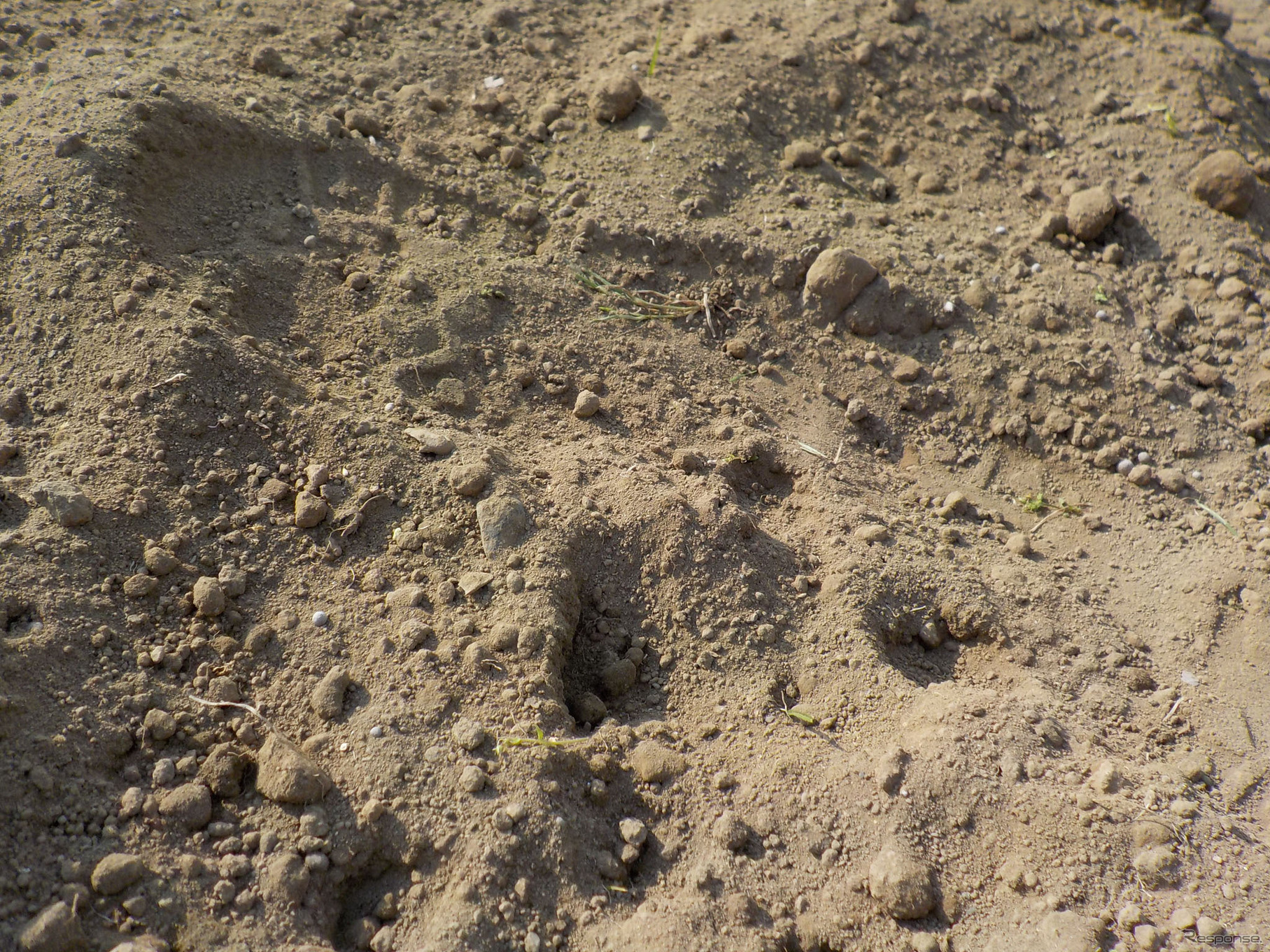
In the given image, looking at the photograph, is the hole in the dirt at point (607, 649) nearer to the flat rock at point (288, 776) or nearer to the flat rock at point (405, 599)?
the flat rock at point (405, 599)

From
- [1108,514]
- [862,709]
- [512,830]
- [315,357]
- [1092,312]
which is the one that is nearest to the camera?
[512,830]

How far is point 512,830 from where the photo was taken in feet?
7.32

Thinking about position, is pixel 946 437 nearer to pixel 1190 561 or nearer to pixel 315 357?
pixel 1190 561

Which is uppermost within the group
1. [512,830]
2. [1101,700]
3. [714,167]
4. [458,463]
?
[714,167]

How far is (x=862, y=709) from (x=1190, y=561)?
4.55 ft

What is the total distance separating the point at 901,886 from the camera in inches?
87.7

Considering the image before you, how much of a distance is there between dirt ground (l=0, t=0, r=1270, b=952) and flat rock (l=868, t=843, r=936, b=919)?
0.01 meters

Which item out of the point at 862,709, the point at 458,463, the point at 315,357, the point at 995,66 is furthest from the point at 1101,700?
the point at 995,66

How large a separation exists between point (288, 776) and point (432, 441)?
3.31ft

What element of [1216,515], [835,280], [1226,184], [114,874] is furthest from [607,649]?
[1226,184]

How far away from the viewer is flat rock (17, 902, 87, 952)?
6.38ft

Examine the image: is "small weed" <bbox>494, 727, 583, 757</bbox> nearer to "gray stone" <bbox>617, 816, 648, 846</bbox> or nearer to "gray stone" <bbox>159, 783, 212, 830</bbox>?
"gray stone" <bbox>617, 816, 648, 846</bbox>

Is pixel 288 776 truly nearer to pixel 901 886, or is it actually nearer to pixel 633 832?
pixel 633 832

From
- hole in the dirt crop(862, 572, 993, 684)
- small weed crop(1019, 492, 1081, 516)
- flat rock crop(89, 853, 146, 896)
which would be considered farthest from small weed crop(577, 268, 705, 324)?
flat rock crop(89, 853, 146, 896)
